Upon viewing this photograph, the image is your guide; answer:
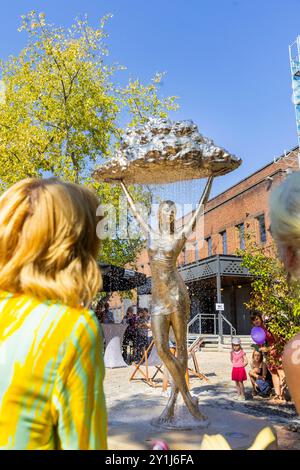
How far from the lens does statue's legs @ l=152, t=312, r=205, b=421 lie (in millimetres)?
4715

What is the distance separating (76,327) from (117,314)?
4179 cm

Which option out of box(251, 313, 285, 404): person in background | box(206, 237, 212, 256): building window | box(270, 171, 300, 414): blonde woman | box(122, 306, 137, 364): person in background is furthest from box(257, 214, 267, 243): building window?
box(270, 171, 300, 414): blonde woman

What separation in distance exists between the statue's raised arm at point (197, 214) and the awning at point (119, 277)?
8536 millimetres

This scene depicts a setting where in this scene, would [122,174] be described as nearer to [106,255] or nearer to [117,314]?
[106,255]

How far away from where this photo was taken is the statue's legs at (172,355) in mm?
4715

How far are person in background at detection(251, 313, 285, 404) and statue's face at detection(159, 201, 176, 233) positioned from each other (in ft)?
9.92

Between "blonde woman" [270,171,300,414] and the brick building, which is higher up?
the brick building

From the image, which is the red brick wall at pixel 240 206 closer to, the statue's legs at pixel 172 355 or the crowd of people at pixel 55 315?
the statue's legs at pixel 172 355

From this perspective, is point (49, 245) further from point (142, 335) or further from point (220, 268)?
point (220, 268)

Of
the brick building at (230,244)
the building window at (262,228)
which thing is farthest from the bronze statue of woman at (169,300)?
the building window at (262,228)

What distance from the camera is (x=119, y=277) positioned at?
14.8 meters

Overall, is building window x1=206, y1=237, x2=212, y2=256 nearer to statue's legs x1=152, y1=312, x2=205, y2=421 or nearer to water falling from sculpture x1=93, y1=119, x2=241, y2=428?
water falling from sculpture x1=93, y1=119, x2=241, y2=428

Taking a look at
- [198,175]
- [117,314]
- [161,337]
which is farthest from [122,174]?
[117,314]

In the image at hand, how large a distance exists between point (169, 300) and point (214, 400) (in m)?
3.12
